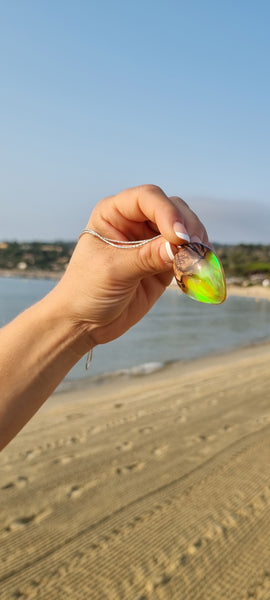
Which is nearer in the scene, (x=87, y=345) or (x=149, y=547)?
(x=87, y=345)

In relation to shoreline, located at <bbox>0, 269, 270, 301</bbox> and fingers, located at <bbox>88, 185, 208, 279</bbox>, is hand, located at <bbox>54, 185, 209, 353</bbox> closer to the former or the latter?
fingers, located at <bbox>88, 185, 208, 279</bbox>

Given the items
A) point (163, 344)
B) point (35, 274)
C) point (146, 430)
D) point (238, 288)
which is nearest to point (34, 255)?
point (35, 274)

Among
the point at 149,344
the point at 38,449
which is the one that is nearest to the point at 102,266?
the point at 38,449

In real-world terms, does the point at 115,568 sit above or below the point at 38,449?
above

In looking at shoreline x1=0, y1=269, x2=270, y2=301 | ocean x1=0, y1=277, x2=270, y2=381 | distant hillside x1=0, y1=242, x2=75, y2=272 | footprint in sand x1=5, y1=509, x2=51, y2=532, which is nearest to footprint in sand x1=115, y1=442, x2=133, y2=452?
footprint in sand x1=5, y1=509, x2=51, y2=532

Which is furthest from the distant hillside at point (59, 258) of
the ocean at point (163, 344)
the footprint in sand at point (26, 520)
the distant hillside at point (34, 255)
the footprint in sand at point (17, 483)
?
the footprint in sand at point (26, 520)

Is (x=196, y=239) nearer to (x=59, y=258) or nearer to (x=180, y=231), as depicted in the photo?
(x=180, y=231)

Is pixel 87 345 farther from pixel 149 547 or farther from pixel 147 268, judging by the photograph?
pixel 149 547
